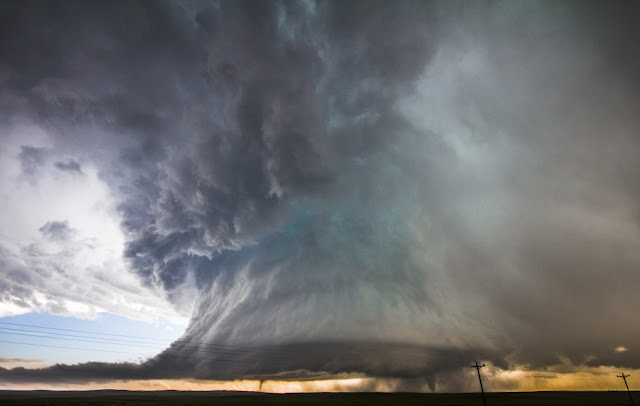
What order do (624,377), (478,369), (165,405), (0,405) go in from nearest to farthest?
(478,369), (624,377), (0,405), (165,405)

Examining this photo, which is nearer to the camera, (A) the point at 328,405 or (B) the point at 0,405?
(B) the point at 0,405

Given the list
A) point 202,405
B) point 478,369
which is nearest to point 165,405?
point 202,405

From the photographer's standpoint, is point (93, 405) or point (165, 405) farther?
point (165, 405)

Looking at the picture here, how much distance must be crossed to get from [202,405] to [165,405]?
20.5 m

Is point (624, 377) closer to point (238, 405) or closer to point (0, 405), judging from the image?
point (238, 405)

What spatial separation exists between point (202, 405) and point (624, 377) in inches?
8283

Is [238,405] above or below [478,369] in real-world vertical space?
below

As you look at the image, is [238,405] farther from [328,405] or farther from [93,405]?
[93,405]

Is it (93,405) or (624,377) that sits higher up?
(624,377)

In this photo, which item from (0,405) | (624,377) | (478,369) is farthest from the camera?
(0,405)

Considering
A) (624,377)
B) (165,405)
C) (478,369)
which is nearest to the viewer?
(478,369)

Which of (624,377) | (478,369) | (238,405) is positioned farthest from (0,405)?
(624,377)

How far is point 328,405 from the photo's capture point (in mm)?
198625

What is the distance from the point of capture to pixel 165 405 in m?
190
